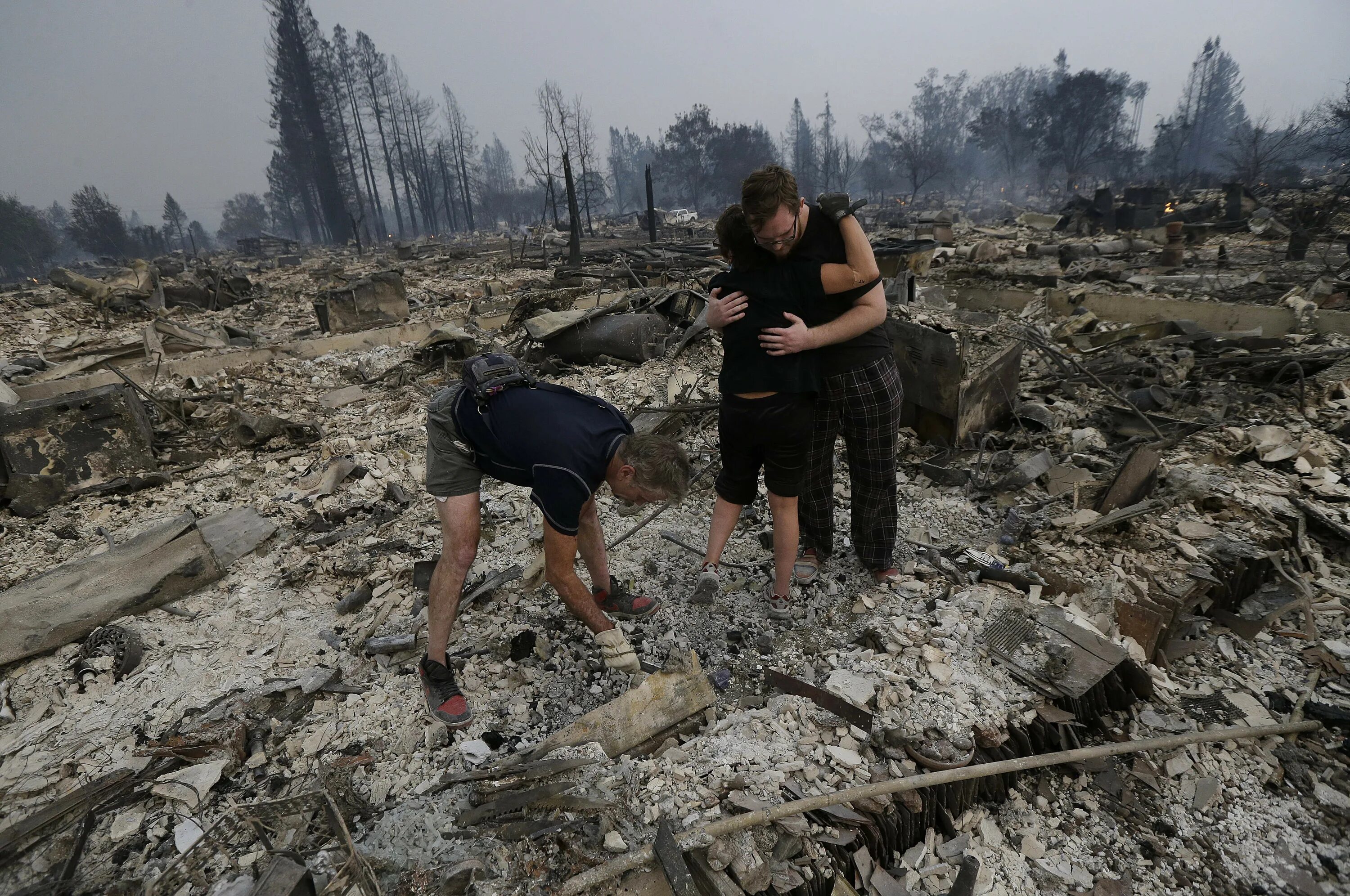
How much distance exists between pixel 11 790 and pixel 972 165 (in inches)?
3045

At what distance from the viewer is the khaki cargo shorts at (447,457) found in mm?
2461

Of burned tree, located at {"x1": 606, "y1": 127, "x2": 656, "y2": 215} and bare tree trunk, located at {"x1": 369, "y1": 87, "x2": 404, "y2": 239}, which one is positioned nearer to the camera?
bare tree trunk, located at {"x1": 369, "y1": 87, "x2": 404, "y2": 239}

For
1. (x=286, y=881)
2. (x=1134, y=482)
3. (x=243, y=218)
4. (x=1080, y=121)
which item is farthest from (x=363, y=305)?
(x=243, y=218)

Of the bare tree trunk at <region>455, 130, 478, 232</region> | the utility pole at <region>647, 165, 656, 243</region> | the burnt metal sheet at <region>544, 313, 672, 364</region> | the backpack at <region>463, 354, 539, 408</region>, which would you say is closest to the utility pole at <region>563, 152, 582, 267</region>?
the utility pole at <region>647, 165, 656, 243</region>

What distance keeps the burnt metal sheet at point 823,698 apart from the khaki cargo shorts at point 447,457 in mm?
1522

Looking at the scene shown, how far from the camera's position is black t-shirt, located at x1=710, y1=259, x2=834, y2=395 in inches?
98.2

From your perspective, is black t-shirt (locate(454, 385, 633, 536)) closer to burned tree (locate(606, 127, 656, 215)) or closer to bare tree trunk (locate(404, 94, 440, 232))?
bare tree trunk (locate(404, 94, 440, 232))

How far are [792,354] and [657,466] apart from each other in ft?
2.53

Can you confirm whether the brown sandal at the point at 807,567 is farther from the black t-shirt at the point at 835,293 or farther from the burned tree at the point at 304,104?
the burned tree at the point at 304,104

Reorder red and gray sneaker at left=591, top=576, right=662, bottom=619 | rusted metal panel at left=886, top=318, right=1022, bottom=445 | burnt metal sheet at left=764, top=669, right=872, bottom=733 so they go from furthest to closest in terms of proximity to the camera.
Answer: rusted metal panel at left=886, top=318, right=1022, bottom=445
red and gray sneaker at left=591, top=576, right=662, bottom=619
burnt metal sheet at left=764, top=669, right=872, bottom=733

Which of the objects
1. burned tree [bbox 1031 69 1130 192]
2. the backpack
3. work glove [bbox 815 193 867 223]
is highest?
burned tree [bbox 1031 69 1130 192]

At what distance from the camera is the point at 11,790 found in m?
2.30

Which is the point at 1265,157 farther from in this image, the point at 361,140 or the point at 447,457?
the point at 361,140

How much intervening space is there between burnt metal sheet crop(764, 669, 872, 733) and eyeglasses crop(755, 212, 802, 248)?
5.91ft
